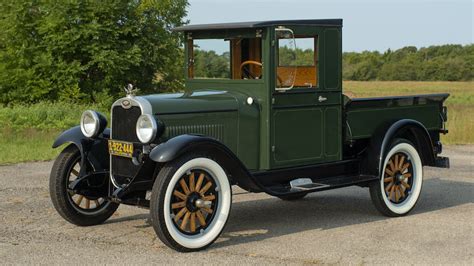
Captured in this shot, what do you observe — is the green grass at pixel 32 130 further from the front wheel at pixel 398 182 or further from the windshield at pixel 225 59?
the front wheel at pixel 398 182

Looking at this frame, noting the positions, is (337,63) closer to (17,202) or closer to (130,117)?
(130,117)

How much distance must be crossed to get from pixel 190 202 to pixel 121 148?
90cm

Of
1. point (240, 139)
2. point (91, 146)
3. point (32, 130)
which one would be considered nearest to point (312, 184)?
point (240, 139)

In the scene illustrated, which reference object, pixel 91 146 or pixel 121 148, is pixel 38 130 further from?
pixel 121 148

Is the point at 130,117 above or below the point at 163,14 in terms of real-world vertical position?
below

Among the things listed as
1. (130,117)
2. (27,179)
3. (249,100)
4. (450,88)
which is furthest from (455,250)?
(450,88)

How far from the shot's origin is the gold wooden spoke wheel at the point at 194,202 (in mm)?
6016

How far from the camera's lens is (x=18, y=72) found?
25.7m

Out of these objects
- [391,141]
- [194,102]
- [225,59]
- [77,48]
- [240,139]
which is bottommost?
[391,141]

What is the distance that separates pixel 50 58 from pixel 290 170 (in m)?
20.0

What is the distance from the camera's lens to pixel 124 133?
6.54m

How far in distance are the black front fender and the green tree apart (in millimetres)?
17734

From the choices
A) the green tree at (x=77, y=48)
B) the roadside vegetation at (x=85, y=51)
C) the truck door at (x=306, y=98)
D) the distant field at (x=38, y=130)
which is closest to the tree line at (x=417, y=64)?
the roadside vegetation at (x=85, y=51)

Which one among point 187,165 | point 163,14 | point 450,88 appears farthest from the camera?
point 450,88
